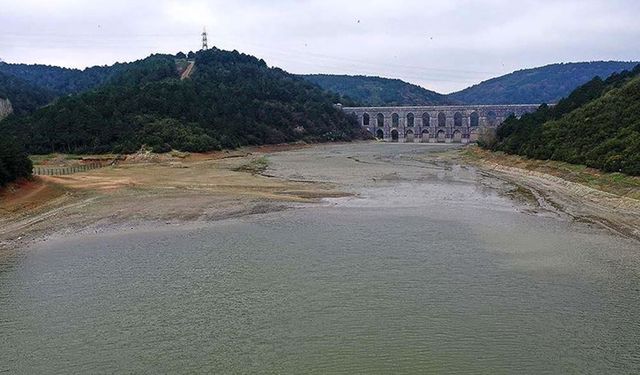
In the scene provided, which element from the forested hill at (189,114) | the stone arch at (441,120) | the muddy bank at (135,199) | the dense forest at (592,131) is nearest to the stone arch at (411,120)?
the stone arch at (441,120)

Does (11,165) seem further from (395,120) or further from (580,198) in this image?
(395,120)

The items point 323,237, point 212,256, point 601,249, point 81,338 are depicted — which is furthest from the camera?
point 323,237

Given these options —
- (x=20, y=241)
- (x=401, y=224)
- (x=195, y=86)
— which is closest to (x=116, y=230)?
(x=20, y=241)

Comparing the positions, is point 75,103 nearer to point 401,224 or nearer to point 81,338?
point 401,224

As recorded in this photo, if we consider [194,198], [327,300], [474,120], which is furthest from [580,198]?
[474,120]

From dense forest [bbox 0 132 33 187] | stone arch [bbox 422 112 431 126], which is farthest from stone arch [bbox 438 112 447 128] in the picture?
dense forest [bbox 0 132 33 187]

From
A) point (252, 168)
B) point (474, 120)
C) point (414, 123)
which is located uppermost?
point (474, 120)
